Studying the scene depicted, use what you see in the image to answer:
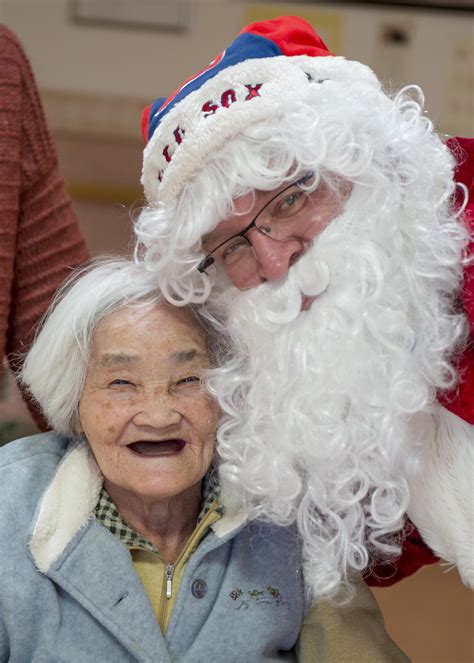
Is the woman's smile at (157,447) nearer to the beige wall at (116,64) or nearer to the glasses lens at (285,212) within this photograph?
the glasses lens at (285,212)

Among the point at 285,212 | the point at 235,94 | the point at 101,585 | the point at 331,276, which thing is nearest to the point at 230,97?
the point at 235,94

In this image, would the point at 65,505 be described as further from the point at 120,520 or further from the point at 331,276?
the point at 331,276

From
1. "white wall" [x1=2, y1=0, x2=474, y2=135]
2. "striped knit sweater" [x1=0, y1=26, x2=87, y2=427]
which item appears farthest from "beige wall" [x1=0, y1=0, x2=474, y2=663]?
"striped knit sweater" [x1=0, y1=26, x2=87, y2=427]

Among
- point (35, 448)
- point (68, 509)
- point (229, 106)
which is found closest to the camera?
point (229, 106)

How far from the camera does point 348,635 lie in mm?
1429

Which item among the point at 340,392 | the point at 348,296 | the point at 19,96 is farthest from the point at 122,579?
the point at 19,96

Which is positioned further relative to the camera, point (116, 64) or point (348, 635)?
point (116, 64)

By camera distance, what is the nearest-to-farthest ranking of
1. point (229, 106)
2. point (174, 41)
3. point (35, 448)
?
point (229, 106) < point (35, 448) < point (174, 41)

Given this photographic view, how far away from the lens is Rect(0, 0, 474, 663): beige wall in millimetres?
3043

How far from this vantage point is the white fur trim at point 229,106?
127cm

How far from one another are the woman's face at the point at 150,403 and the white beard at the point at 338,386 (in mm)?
46

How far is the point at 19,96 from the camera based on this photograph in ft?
5.43

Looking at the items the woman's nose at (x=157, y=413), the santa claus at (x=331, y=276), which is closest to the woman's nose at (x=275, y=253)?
the santa claus at (x=331, y=276)

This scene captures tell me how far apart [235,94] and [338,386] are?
0.48 metres
